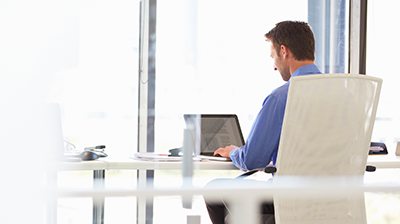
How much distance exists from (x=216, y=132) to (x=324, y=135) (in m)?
0.69

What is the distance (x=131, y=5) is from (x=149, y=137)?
2.94ft

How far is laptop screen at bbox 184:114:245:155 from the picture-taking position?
1624mm

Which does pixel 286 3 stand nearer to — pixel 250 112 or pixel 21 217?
pixel 250 112

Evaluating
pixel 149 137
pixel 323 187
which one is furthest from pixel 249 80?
pixel 323 187

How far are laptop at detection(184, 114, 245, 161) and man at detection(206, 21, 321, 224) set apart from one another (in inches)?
3.8

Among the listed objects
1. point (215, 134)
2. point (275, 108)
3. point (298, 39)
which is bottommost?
point (215, 134)

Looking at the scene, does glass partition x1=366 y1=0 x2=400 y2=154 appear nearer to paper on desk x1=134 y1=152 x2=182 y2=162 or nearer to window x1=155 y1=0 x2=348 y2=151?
window x1=155 y1=0 x2=348 y2=151

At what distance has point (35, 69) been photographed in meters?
0.38

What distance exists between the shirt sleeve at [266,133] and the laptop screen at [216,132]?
1.31ft

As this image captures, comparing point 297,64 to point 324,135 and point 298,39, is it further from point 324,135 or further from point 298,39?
point 324,135

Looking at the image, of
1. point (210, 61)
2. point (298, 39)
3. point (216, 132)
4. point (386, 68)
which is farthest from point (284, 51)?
point (386, 68)

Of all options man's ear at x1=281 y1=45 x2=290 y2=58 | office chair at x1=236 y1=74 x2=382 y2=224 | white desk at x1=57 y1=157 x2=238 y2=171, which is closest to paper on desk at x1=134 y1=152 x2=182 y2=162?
white desk at x1=57 y1=157 x2=238 y2=171

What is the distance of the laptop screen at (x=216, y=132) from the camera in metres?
1.62

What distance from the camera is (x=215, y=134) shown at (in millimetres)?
1652
